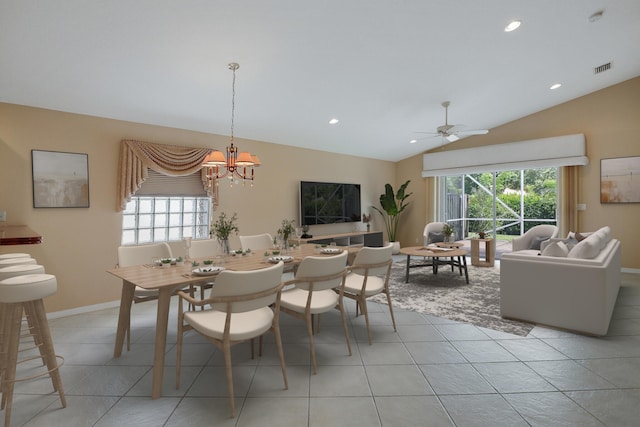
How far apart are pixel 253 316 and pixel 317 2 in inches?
100

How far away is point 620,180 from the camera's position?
18.6ft

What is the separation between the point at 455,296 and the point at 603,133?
14.4 ft

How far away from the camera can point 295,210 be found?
238 inches

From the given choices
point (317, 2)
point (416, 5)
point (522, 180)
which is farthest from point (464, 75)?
point (522, 180)

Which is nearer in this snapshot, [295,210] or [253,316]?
[253,316]

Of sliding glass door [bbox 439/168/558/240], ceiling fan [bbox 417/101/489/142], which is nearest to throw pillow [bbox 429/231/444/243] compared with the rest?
sliding glass door [bbox 439/168/558/240]

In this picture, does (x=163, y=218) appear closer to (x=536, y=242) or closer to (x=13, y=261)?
(x=13, y=261)

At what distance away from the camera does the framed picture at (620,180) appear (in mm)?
5582

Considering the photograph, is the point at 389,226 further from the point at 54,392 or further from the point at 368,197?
the point at 54,392

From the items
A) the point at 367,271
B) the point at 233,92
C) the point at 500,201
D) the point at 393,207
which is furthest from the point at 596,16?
the point at 393,207

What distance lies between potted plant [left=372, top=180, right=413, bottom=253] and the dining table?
4470 millimetres

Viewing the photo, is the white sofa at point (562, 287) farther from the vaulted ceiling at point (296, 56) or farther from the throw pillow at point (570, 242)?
the vaulted ceiling at point (296, 56)

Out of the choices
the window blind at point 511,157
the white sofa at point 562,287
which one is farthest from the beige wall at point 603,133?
the white sofa at point 562,287

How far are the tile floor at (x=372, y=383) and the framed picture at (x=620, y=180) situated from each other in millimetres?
3499
